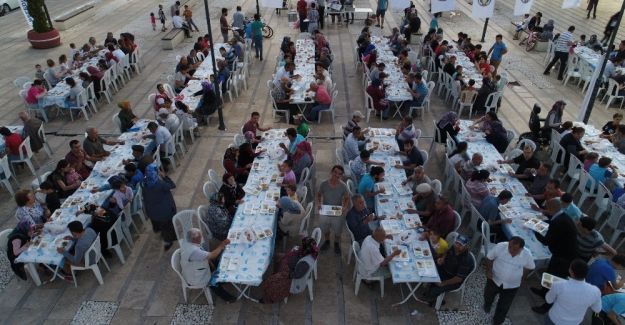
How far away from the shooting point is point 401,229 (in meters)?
6.67

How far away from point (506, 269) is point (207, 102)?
8.11 metres

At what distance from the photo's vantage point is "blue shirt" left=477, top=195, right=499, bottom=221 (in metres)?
6.71

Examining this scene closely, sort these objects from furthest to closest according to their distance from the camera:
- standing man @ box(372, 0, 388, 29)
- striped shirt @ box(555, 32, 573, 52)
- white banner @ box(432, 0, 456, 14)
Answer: standing man @ box(372, 0, 388, 29) → white banner @ box(432, 0, 456, 14) → striped shirt @ box(555, 32, 573, 52)

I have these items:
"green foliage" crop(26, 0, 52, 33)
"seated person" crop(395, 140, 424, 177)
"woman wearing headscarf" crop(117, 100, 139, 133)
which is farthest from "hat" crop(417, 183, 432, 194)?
"green foliage" crop(26, 0, 52, 33)

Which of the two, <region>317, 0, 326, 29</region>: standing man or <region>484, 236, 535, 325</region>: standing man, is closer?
<region>484, 236, 535, 325</region>: standing man

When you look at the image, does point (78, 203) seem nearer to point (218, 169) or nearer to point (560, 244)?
point (218, 169)

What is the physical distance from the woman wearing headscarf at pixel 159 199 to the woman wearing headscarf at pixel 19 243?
1745 mm

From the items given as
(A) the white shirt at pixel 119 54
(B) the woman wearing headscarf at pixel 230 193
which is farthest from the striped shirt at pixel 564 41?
(A) the white shirt at pixel 119 54

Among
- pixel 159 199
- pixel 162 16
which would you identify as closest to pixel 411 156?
pixel 159 199

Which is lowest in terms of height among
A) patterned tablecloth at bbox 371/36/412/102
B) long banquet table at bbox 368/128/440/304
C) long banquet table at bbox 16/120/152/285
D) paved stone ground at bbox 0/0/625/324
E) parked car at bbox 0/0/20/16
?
paved stone ground at bbox 0/0/625/324

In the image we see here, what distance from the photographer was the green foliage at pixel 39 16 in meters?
15.9

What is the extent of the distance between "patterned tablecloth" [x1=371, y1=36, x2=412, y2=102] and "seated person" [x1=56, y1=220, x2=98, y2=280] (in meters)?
7.64

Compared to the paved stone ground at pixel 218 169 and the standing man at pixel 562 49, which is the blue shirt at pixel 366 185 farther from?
the standing man at pixel 562 49

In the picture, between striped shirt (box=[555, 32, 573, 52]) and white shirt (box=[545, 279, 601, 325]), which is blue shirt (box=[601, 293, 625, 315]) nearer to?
white shirt (box=[545, 279, 601, 325])
